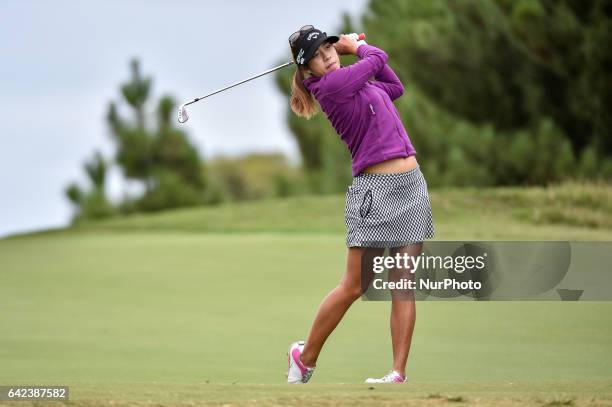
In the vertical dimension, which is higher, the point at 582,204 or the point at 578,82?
the point at 578,82

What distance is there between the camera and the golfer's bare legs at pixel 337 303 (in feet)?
16.5

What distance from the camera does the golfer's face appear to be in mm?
4977

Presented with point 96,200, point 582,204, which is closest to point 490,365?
point 582,204

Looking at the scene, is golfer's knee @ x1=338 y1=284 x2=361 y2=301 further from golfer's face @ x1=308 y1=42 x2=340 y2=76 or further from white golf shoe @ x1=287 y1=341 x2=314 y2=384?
golfer's face @ x1=308 y1=42 x2=340 y2=76

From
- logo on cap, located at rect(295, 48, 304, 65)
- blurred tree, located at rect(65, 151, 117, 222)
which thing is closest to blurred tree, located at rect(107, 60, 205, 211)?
blurred tree, located at rect(65, 151, 117, 222)

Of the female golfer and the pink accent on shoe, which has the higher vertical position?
the female golfer

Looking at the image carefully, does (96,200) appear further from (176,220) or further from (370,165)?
(370,165)

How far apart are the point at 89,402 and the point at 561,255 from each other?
14.2 feet

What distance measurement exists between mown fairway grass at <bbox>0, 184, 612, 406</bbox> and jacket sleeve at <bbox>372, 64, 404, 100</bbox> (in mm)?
1305

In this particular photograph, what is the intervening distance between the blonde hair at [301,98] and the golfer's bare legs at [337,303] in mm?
659

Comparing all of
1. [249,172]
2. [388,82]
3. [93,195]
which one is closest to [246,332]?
[388,82]

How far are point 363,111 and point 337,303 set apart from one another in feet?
2.84

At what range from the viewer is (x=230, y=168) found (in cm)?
6419

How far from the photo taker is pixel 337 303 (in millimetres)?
5094
